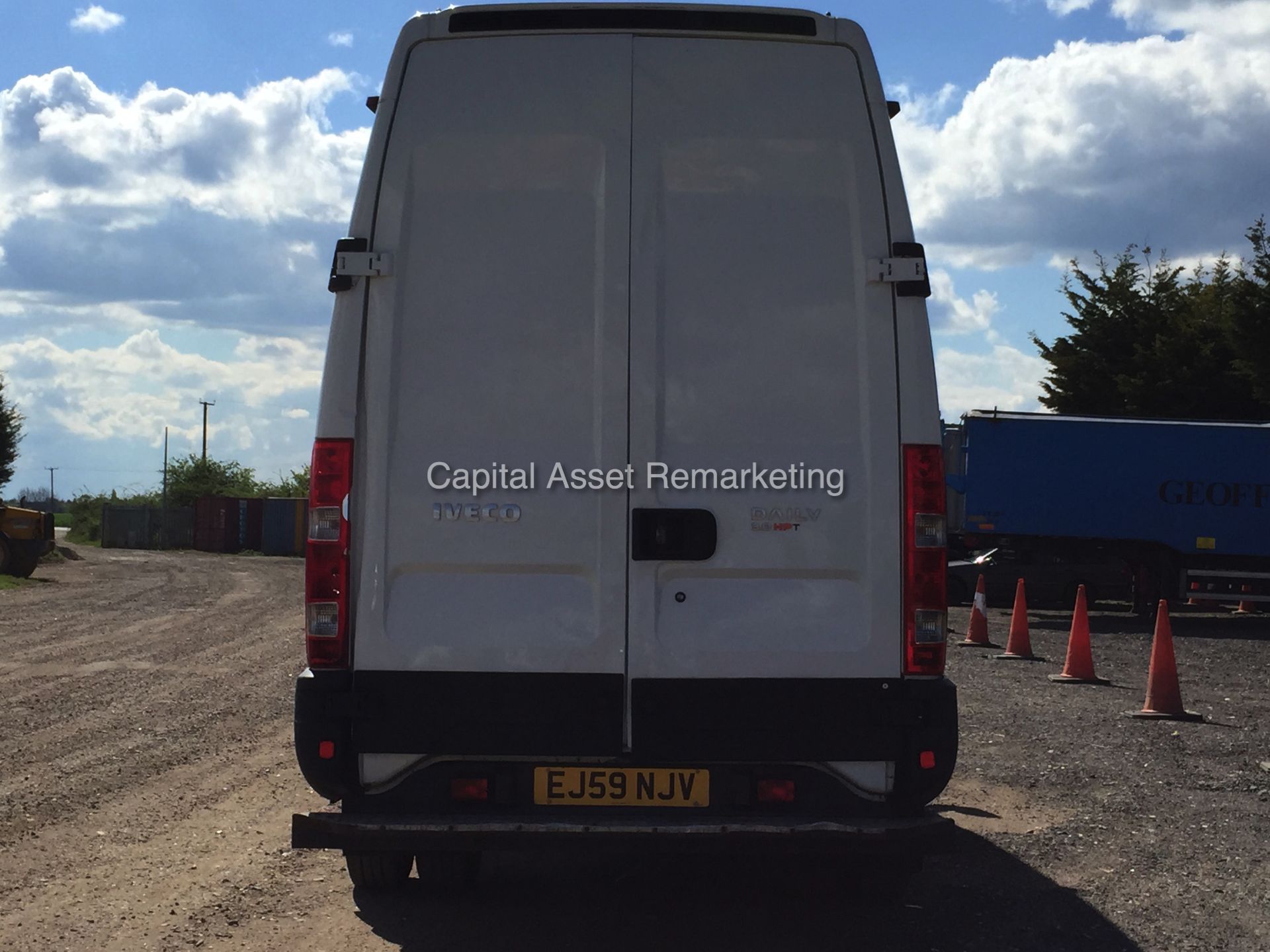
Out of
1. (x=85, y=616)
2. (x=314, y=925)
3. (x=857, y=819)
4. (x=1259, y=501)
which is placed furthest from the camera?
(x=1259, y=501)

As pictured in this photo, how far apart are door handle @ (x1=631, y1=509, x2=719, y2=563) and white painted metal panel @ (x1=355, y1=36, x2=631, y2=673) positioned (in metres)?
0.06

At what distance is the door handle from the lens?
4.35 m

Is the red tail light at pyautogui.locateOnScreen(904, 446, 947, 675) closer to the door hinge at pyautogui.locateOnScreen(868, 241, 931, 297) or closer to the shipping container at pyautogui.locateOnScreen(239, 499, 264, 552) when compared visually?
the door hinge at pyautogui.locateOnScreen(868, 241, 931, 297)

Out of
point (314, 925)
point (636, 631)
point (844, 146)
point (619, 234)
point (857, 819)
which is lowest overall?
point (314, 925)

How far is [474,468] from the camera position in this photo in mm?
4391

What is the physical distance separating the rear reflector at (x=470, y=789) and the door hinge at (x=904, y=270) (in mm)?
2073

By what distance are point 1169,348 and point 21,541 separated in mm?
28564

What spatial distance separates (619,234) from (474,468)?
898 mm

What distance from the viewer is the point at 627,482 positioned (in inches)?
172

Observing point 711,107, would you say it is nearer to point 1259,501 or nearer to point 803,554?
point 803,554

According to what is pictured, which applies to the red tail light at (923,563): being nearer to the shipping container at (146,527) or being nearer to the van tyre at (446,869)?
the van tyre at (446,869)

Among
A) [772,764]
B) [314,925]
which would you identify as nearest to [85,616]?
[314,925]

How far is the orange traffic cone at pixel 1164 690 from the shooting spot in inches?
425

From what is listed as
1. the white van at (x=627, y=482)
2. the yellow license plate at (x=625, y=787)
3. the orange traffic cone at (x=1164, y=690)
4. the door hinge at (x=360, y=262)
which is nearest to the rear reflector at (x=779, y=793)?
the white van at (x=627, y=482)
